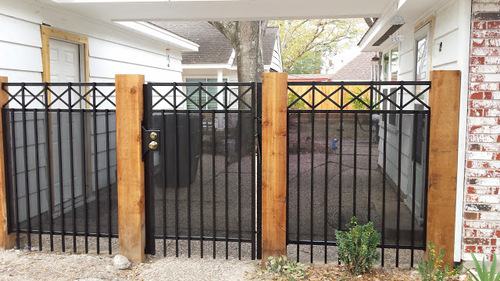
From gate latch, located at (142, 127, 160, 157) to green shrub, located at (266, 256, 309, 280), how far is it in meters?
1.43

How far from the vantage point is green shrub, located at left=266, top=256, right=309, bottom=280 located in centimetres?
359

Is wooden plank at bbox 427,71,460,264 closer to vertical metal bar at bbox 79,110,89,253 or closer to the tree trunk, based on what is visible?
vertical metal bar at bbox 79,110,89,253

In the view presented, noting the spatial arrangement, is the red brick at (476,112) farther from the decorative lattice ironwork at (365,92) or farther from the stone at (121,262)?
the stone at (121,262)

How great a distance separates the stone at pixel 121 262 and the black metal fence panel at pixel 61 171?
0.76ft

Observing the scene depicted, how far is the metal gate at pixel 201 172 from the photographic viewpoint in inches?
149

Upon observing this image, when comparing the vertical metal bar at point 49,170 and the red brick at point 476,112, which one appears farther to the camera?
the vertical metal bar at point 49,170

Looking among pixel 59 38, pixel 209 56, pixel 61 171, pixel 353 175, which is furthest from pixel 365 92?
pixel 209 56

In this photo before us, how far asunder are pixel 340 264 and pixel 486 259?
1.22 meters

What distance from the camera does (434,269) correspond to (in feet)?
11.7

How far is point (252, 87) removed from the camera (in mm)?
3666

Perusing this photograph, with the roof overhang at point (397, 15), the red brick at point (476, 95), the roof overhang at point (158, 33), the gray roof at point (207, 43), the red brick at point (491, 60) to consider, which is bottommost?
the red brick at point (476, 95)

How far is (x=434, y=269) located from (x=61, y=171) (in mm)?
3460

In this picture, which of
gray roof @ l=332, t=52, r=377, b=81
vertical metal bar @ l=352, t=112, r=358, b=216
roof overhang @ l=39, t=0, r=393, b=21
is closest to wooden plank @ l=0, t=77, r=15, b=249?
roof overhang @ l=39, t=0, r=393, b=21

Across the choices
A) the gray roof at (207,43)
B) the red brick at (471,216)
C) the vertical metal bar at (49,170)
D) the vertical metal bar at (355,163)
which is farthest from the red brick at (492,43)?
the gray roof at (207,43)
